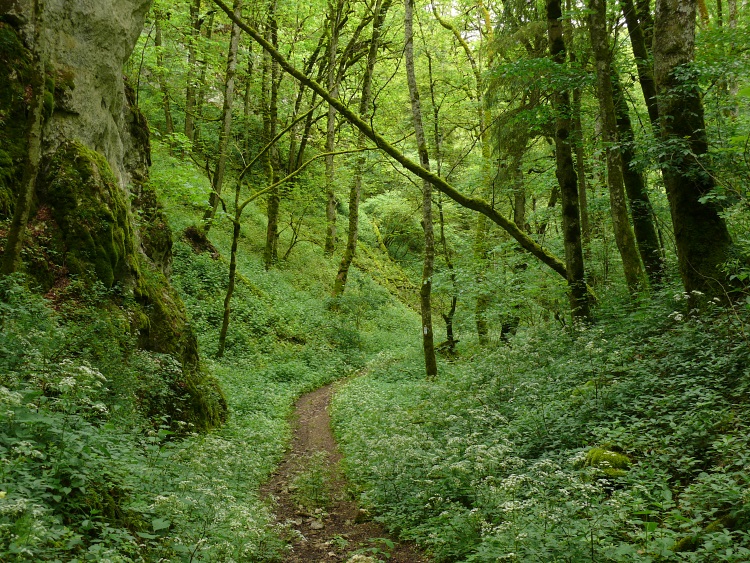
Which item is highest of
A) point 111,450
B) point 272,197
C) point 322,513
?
point 272,197

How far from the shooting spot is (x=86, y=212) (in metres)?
7.35

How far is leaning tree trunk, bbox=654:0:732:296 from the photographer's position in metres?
6.85

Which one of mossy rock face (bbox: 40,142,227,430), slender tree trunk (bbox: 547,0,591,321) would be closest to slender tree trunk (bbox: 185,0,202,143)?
mossy rock face (bbox: 40,142,227,430)

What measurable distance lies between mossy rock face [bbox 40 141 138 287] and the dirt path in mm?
4288

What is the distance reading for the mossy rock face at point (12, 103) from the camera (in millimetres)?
6812

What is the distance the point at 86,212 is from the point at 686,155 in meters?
8.85

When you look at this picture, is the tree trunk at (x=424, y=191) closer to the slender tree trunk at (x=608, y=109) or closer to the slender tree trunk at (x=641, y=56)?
the slender tree trunk at (x=608, y=109)

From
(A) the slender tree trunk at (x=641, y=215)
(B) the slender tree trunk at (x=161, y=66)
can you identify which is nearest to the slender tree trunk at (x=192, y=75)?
(B) the slender tree trunk at (x=161, y=66)

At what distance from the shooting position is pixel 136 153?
1075cm

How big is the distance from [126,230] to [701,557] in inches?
344

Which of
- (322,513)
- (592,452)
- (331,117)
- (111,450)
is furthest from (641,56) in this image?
(331,117)

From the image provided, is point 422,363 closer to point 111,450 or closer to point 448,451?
point 448,451

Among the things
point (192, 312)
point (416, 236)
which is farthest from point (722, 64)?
point (416, 236)

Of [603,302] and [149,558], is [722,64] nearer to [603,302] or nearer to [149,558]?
[603,302]
